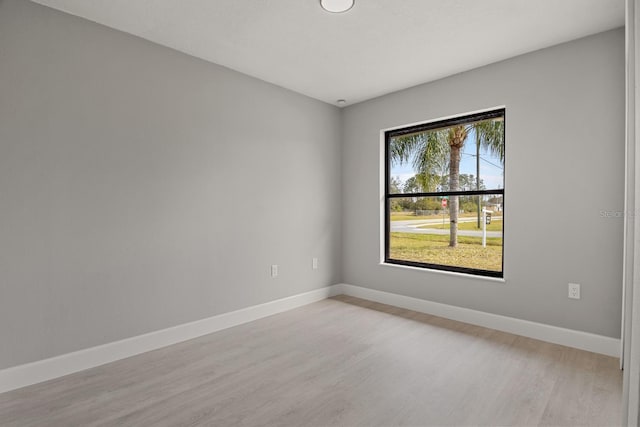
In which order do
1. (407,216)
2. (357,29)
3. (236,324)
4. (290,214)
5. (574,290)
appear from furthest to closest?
1. (407,216)
2. (290,214)
3. (236,324)
4. (574,290)
5. (357,29)

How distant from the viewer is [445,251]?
11.8 ft

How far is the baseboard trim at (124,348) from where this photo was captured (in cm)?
209

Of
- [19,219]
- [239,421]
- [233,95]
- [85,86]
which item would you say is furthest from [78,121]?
[239,421]

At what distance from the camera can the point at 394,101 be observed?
3.81 meters

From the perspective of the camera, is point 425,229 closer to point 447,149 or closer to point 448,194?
point 448,194

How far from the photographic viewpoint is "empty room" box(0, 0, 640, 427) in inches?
80.5

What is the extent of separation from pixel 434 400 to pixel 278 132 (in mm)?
2812

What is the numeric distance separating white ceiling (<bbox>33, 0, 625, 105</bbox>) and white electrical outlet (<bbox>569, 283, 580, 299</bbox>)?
1.93m

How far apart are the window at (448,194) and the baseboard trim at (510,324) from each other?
39 cm

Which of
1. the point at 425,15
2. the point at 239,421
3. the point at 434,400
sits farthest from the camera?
the point at 425,15

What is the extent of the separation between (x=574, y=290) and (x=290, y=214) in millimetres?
2656

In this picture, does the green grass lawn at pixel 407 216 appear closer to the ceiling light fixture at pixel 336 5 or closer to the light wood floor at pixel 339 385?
the light wood floor at pixel 339 385

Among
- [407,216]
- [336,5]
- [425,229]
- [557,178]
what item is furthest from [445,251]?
[336,5]

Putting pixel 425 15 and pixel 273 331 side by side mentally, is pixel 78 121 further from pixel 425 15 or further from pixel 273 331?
pixel 425 15
